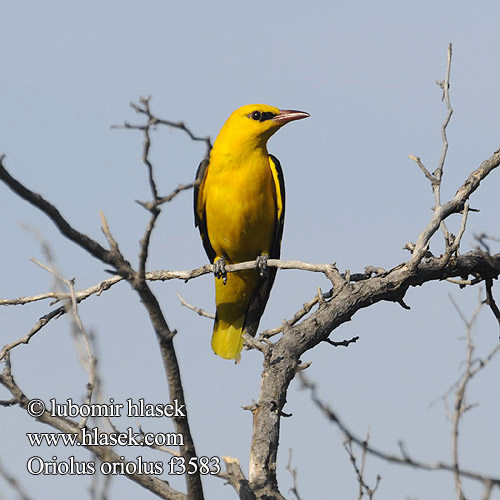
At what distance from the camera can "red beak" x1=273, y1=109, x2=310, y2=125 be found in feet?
22.2

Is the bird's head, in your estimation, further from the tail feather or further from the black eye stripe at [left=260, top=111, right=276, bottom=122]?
the tail feather

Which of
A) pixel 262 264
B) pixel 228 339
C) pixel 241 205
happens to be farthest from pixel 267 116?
pixel 228 339

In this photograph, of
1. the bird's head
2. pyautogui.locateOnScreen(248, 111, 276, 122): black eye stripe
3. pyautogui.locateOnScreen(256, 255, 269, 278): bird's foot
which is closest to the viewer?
pyautogui.locateOnScreen(256, 255, 269, 278): bird's foot

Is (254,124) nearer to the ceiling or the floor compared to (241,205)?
nearer to the ceiling

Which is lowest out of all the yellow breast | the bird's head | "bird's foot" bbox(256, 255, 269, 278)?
"bird's foot" bbox(256, 255, 269, 278)

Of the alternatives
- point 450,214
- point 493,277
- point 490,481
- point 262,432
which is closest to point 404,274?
point 450,214

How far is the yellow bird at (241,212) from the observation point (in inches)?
250

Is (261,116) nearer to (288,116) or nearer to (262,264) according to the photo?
(288,116)

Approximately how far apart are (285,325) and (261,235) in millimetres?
1973

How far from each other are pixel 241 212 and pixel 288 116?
1.01m

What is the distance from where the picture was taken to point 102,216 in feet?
9.39

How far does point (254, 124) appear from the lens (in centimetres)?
668

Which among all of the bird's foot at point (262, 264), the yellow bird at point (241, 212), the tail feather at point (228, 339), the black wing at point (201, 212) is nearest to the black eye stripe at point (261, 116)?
the yellow bird at point (241, 212)

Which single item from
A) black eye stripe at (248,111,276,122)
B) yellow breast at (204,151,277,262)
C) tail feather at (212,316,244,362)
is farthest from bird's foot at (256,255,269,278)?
black eye stripe at (248,111,276,122)
